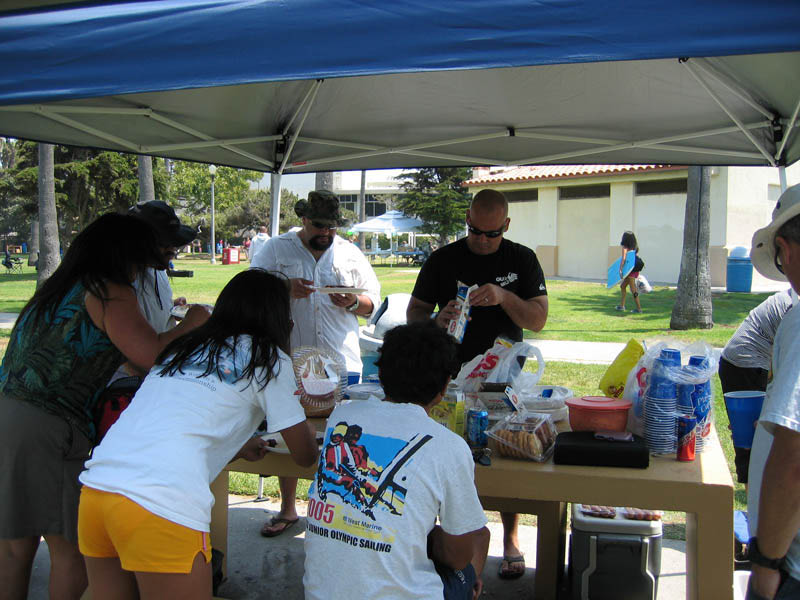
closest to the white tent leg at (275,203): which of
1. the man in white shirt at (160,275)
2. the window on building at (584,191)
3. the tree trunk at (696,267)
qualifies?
the man in white shirt at (160,275)

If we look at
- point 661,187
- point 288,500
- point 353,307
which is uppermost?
point 661,187

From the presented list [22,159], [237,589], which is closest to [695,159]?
[237,589]

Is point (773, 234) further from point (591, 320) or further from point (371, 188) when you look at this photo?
point (371, 188)

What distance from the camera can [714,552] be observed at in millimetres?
1954

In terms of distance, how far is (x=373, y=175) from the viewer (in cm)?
5053

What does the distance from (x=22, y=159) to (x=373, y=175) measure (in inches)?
A: 1122

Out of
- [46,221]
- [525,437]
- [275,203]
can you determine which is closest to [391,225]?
[46,221]

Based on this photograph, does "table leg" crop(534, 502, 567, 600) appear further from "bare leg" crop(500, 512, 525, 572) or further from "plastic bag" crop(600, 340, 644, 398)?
"plastic bag" crop(600, 340, 644, 398)

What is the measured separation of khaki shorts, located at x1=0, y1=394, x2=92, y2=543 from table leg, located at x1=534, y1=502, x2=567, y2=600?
1844 millimetres

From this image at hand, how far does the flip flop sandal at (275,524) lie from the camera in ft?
11.9

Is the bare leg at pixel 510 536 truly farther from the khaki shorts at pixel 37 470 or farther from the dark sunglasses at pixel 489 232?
the khaki shorts at pixel 37 470

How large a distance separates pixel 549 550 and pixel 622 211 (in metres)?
17.7

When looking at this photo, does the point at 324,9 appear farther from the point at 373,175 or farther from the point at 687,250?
the point at 373,175

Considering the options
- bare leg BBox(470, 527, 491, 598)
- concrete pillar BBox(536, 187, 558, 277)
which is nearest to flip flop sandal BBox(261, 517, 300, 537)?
bare leg BBox(470, 527, 491, 598)
